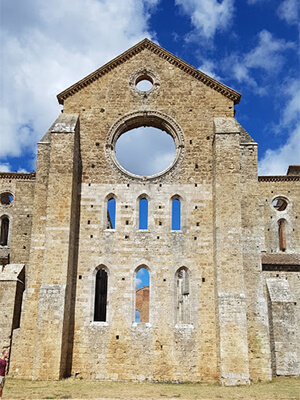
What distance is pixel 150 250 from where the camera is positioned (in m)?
17.6

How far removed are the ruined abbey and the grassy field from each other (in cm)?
65

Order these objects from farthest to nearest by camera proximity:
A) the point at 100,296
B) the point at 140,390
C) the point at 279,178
A: the point at 279,178 < the point at 100,296 < the point at 140,390

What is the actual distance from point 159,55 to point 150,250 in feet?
28.5

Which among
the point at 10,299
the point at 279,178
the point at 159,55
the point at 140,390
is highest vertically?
the point at 159,55

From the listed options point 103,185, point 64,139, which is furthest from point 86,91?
point 103,185

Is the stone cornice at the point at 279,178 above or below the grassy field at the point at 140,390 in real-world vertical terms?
above

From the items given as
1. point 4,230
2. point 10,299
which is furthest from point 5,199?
point 10,299

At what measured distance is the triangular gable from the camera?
19281 millimetres

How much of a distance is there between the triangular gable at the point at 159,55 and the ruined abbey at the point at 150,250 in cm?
5

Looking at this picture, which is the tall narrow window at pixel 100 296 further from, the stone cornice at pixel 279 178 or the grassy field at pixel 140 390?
the stone cornice at pixel 279 178

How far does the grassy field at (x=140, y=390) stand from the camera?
1297 centimetres

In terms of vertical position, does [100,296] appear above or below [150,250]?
below

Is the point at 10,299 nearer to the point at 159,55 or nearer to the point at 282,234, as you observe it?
the point at 159,55

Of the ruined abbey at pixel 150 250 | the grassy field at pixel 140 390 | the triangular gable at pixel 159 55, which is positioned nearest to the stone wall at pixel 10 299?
the ruined abbey at pixel 150 250
